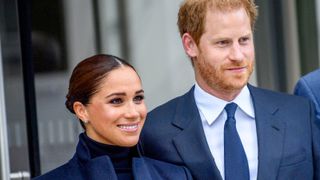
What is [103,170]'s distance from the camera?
2.57 meters

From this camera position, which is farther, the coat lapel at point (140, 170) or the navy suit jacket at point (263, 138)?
the navy suit jacket at point (263, 138)

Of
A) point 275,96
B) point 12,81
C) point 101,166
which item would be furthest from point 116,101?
point 12,81

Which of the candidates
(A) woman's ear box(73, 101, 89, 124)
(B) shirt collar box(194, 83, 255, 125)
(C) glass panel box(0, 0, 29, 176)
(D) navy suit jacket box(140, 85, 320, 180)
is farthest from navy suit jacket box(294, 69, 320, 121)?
(C) glass panel box(0, 0, 29, 176)

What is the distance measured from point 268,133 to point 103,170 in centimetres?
55

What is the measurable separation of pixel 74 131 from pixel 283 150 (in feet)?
6.35

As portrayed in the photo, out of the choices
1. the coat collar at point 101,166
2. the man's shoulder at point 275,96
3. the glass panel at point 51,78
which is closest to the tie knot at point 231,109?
the man's shoulder at point 275,96

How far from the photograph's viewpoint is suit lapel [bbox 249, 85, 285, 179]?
2.68m

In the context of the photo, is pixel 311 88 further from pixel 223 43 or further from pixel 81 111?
pixel 81 111

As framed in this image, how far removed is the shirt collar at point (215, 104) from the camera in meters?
2.75

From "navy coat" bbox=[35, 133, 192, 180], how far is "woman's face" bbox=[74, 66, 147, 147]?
0.07 m

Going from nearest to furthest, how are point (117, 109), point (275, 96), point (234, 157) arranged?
point (117, 109)
point (234, 157)
point (275, 96)

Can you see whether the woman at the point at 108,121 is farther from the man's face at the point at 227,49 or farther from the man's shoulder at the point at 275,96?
the man's shoulder at the point at 275,96

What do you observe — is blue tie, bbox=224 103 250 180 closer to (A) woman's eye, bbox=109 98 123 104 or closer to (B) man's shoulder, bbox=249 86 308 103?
(B) man's shoulder, bbox=249 86 308 103

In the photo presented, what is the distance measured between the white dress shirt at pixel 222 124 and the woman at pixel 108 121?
153 mm
